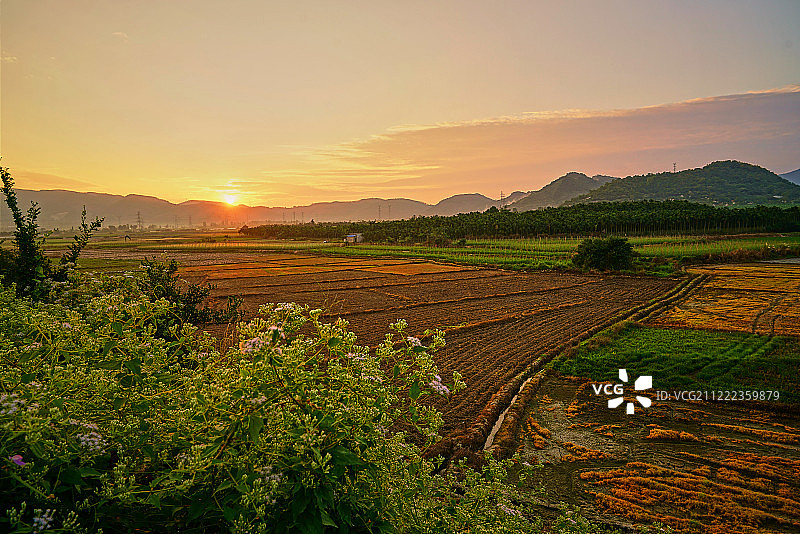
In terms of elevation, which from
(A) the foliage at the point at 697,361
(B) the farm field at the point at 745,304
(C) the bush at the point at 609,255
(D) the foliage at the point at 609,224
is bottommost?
(A) the foliage at the point at 697,361

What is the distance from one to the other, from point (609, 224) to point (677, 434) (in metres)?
87.0

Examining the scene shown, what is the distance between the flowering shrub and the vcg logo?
12.5 m

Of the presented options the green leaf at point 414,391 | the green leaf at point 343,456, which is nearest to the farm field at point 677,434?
the green leaf at point 414,391

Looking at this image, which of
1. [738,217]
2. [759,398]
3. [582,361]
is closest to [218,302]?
[582,361]

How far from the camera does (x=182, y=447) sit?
2250mm

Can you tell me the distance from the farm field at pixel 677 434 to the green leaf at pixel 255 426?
7.84 metres

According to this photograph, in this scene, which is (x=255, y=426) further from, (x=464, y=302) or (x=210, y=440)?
(x=464, y=302)

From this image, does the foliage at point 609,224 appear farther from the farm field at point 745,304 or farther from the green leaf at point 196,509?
the green leaf at point 196,509

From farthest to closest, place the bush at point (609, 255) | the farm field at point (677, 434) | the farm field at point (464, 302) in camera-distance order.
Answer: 1. the bush at point (609, 255)
2. the farm field at point (464, 302)
3. the farm field at point (677, 434)

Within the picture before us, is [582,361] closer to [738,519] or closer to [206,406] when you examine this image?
[738,519]

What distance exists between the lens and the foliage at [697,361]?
14.0 meters

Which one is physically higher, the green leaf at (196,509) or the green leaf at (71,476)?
the green leaf at (71,476)

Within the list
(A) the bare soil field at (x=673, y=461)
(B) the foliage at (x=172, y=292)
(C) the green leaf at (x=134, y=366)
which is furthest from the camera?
(B) the foliage at (x=172, y=292)

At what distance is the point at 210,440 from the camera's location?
2.11 m
